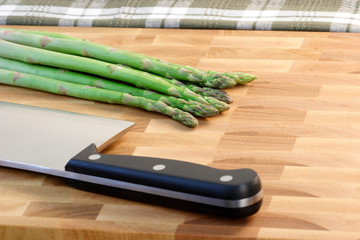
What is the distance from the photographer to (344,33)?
72.6 inches

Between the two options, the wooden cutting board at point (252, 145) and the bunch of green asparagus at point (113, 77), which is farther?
the bunch of green asparagus at point (113, 77)

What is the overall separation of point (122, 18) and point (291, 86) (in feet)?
2.11

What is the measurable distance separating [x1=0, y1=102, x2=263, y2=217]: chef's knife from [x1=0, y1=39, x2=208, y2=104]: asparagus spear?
138mm

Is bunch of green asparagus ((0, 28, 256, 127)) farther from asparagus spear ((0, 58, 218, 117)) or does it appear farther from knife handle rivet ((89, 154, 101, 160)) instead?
knife handle rivet ((89, 154, 101, 160))

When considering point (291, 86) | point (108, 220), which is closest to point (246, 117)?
point (291, 86)

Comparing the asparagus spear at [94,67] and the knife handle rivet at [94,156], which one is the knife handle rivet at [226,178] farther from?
the asparagus spear at [94,67]

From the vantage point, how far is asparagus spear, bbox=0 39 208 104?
61.2 inches

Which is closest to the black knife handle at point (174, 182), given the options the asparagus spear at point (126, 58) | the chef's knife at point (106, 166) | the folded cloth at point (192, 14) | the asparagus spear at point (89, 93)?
the chef's knife at point (106, 166)

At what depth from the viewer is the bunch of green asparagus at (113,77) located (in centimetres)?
154

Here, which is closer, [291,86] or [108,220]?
[108,220]

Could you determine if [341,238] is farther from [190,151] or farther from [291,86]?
[291,86]

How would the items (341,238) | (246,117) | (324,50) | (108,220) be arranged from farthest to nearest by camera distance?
(324,50) → (246,117) → (108,220) → (341,238)

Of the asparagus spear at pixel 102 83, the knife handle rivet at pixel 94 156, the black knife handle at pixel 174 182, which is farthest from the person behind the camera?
the asparagus spear at pixel 102 83

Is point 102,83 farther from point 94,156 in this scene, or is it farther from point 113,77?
point 94,156
